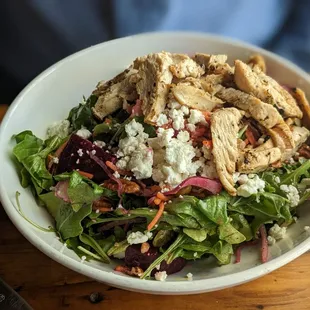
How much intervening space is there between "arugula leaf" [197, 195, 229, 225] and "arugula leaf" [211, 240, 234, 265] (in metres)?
0.05

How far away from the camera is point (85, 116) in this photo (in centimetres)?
133

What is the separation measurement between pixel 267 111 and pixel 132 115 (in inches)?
11.1

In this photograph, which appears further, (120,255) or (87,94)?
(87,94)

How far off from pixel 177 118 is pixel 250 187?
7.7 inches

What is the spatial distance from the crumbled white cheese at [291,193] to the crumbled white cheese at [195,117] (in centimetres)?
21

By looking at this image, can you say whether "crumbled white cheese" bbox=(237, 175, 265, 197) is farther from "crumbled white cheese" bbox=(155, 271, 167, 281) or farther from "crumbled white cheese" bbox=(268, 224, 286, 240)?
"crumbled white cheese" bbox=(155, 271, 167, 281)

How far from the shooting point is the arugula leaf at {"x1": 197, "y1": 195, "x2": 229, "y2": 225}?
1081 millimetres

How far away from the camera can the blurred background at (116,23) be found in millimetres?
1774

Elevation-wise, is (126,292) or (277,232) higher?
(277,232)

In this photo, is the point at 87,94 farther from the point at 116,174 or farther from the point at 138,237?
the point at 138,237

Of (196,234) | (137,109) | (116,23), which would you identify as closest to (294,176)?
(196,234)

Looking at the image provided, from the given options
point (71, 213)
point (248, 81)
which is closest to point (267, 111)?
point (248, 81)

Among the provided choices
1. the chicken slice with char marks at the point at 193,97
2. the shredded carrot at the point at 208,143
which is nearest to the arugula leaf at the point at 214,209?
the shredded carrot at the point at 208,143

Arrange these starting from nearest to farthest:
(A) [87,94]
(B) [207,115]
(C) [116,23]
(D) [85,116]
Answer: (B) [207,115] < (D) [85,116] < (A) [87,94] < (C) [116,23]
